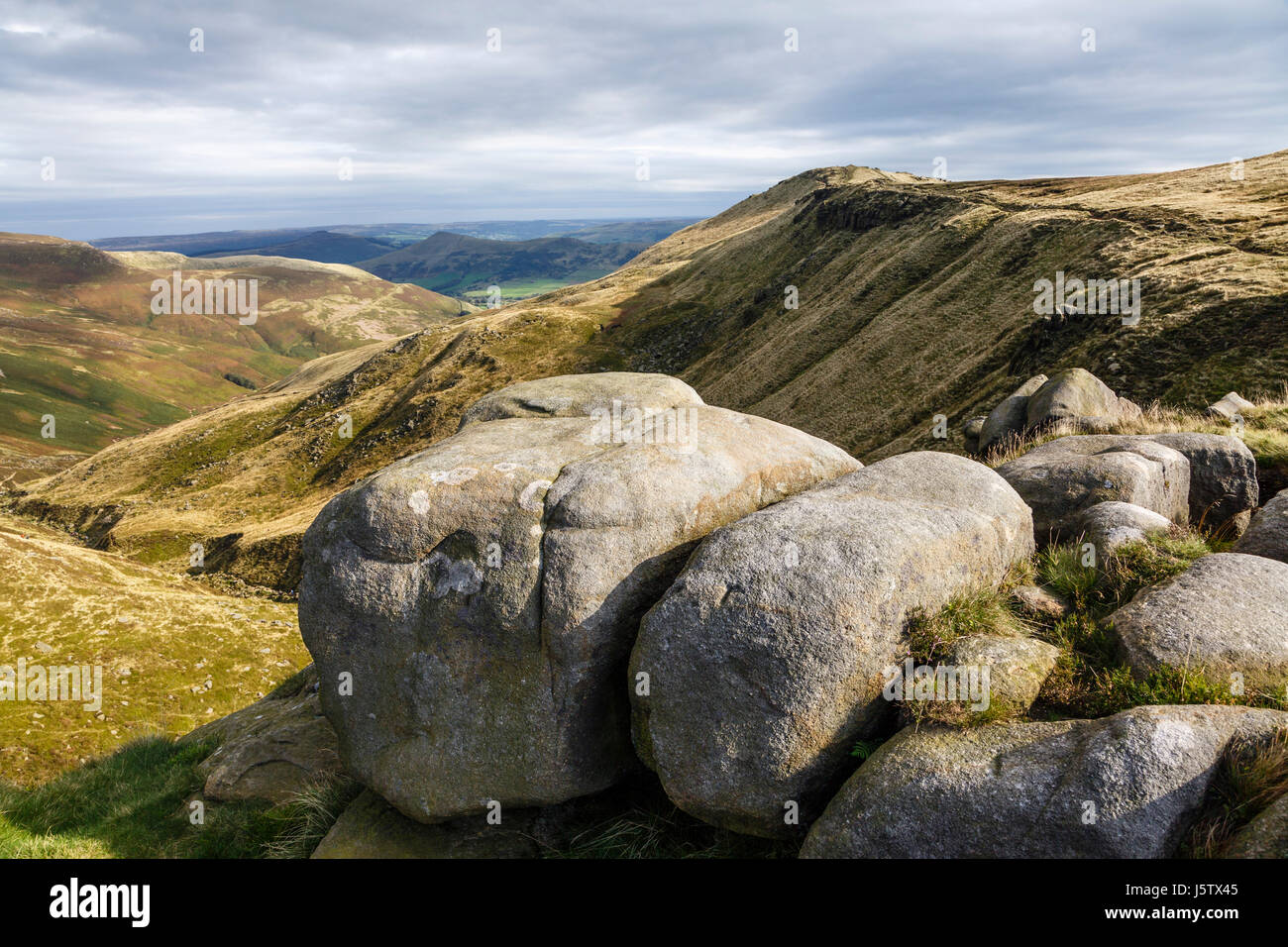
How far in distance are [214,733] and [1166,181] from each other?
4251 inches

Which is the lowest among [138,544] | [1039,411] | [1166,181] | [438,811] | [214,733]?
[138,544]

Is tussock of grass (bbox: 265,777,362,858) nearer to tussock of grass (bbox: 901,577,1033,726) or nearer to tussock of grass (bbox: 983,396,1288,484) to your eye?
tussock of grass (bbox: 901,577,1033,726)

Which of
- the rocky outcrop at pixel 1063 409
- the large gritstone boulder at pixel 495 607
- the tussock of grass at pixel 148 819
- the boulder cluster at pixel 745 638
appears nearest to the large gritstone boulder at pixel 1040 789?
the boulder cluster at pixel 745 638

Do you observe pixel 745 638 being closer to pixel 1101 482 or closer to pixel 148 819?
pixel 1101 482

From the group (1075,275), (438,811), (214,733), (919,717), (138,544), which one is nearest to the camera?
(919,717)

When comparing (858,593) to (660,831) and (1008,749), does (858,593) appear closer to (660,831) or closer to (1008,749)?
(1008,749)

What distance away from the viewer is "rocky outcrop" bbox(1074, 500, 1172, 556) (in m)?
12.2

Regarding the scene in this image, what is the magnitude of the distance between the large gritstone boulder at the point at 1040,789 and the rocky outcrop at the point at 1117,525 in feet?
15.2

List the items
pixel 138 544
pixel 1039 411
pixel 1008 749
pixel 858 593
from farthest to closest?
pixel 138 544, pixel 1039 411, pixel 858 593, pixel 1008 749

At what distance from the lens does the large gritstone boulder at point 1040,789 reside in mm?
7539

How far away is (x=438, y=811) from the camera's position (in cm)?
1188

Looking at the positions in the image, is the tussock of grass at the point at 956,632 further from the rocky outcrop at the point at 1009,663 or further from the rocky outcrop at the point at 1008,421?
the rocky outcrop at the point at 1008,421

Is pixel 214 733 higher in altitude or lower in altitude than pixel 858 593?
lower
